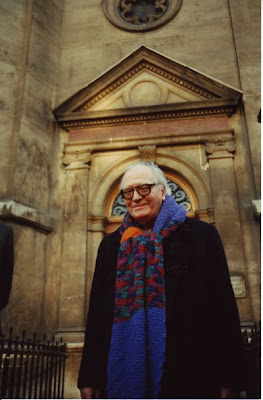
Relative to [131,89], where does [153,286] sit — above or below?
below

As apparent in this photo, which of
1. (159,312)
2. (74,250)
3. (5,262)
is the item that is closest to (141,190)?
(159,312)

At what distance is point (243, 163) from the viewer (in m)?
7.50

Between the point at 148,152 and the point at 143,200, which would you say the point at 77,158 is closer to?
the point at 148,152

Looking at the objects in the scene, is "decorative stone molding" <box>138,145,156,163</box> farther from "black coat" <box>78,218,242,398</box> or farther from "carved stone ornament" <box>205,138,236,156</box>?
"black coat" <box>78,218,242,398</box>

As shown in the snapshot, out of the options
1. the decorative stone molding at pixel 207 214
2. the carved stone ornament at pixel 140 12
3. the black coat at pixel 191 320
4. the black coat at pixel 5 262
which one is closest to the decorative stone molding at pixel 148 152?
the decorative stone molding at pixel 207 214

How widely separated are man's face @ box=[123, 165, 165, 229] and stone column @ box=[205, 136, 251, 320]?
472 centimetres

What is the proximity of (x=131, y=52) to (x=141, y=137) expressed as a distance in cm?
232

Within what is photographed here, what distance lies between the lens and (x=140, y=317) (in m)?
2.01

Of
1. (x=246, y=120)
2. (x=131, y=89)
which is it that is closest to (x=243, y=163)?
(x=246, y=120)

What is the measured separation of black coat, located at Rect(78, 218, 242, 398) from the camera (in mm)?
1880

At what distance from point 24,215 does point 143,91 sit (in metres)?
4.20

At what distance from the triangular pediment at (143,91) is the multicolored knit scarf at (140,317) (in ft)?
20.5

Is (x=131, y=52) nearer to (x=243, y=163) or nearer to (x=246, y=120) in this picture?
(x=246, y=120)

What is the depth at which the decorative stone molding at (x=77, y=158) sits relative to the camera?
26.5 feet
